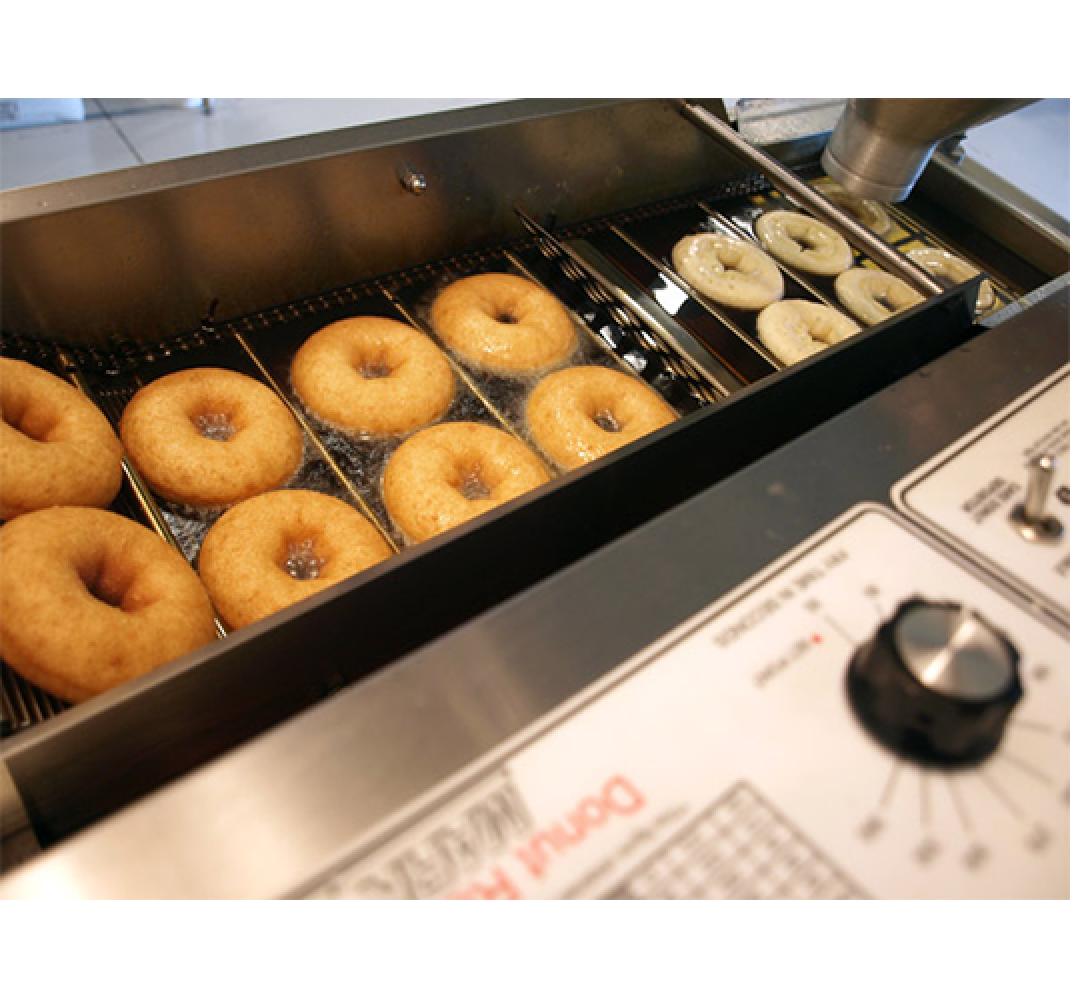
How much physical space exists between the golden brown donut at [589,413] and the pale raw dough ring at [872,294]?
0.66 m

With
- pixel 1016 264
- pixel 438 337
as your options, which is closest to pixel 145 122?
pixel 438 337

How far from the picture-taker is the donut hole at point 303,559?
4.35ft

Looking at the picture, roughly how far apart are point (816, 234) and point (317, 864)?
83.3 inches

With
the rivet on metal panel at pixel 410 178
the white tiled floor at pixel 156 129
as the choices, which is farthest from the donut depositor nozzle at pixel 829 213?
the white tiled floor at pixel 156 129

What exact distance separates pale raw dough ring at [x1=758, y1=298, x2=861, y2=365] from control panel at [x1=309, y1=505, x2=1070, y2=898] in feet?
3.98

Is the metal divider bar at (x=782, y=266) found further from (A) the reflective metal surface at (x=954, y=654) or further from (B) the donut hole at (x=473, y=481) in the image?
(A) the reflective metal surface at (x=954, y=654)

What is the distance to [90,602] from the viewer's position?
3.47 feet

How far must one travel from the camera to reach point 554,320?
5.80ft

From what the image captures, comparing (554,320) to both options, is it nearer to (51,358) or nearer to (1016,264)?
(51,358)

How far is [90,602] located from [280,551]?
30 centimetres

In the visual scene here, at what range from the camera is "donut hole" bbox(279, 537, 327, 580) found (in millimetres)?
1327

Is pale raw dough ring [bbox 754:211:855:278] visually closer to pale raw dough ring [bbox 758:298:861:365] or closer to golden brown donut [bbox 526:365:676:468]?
pale raw dough ring [bbox 758:298:861:365]

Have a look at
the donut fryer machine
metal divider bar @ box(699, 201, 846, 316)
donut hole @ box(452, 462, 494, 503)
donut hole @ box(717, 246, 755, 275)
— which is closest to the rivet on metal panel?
the donut fryer machine

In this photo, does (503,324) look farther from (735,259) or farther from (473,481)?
(735,259)
